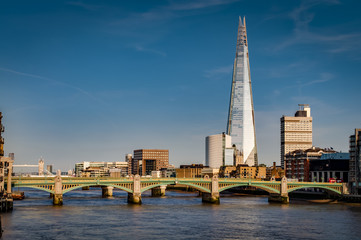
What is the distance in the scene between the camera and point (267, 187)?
6550 inches

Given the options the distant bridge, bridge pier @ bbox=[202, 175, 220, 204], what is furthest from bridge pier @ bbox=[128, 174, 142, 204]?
bridge pier @ bbox=[202, 175, 220, 204]

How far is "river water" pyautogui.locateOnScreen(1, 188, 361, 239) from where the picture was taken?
3519 inches

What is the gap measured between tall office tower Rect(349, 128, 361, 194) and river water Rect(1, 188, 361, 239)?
4259cm

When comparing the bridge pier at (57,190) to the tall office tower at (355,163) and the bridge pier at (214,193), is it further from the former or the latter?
the tall office tower at (355,163)

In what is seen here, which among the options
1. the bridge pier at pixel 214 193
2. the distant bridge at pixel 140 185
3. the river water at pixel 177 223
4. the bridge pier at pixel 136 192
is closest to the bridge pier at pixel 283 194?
the distant bridge at pixel 140 185

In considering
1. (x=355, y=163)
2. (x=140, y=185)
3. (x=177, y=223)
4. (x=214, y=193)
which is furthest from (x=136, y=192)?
(x=355, y=163)

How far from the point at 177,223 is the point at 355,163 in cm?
10377

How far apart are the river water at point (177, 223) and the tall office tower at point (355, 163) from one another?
140 ft

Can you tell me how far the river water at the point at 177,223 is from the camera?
8938 centimetres

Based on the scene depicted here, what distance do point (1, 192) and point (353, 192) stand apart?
11944 cm

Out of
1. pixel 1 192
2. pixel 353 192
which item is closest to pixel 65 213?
pixel 1 192

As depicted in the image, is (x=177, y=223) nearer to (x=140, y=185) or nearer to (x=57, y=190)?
(x=57, y=190)

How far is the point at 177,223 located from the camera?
10475 centimetres

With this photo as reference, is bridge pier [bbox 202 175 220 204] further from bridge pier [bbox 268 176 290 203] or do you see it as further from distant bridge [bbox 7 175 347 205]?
bridge pier [bbox 268 176 290 203]
